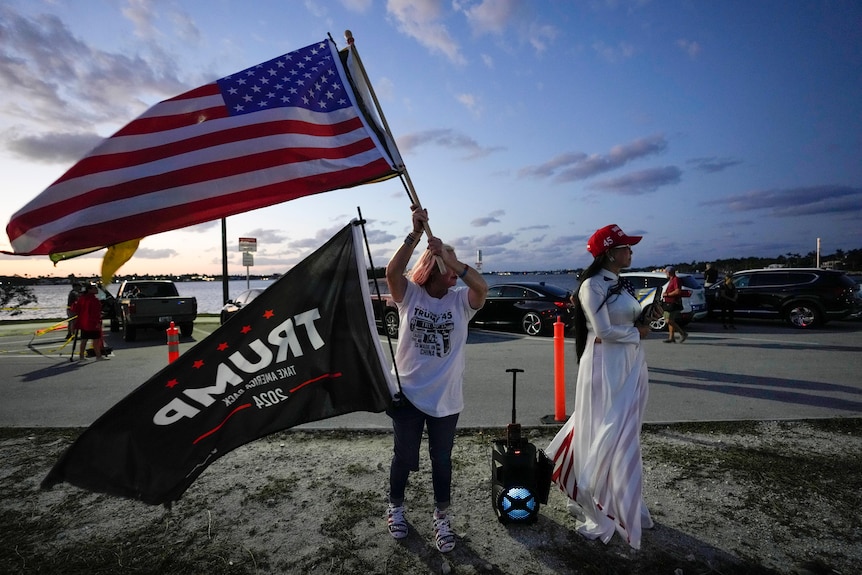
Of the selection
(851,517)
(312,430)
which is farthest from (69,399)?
(851,517)

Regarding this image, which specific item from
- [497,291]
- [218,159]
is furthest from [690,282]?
[218,159]

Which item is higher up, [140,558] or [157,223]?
[157,223]

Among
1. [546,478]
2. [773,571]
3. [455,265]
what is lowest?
[773,571]

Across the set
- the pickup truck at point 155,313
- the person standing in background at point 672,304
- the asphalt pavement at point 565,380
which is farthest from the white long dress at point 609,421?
the pickup truck at point 155,313

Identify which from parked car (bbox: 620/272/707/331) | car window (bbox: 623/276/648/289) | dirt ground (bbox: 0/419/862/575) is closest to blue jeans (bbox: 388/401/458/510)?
dirt ground (bbox: 0/419/862/575)

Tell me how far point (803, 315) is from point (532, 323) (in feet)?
26.7

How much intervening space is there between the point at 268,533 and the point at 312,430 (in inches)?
78.2

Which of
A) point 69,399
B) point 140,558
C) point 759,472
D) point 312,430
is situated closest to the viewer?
point 140,558

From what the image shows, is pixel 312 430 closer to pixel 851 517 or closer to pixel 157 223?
pixel 157 223

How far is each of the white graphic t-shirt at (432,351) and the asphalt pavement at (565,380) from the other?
7.87 feet

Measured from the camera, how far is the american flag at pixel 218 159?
2.72 m

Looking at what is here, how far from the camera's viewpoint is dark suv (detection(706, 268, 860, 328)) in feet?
43.7

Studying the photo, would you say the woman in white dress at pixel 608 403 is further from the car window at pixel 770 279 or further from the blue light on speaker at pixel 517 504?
the car window at pixel 770 279

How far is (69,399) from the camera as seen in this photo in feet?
23.2
